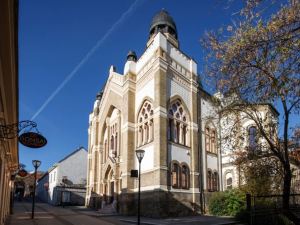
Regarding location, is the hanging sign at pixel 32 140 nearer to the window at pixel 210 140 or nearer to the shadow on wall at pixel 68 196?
the window at pixel 210 140

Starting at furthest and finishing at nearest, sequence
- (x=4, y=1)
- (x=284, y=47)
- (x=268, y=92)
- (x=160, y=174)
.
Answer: (x=160, y=174) < (x=268, y=92) < (x=284, y=47) < (x=4, y=1)

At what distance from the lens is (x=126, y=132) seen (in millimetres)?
26406

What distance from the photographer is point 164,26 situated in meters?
32.9

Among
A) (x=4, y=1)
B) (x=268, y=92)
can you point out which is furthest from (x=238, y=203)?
(x=4, y=1)

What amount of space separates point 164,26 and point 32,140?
26833mm

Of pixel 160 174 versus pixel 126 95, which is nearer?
pixel 160 174

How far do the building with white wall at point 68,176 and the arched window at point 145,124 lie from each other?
21.6 meters

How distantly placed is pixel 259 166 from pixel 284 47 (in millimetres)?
9810

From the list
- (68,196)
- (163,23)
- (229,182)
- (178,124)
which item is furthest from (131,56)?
(68,196)

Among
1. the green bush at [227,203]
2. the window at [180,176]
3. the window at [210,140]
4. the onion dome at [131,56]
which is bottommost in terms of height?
the green bush at [227,203]

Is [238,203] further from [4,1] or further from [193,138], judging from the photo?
[4,1]

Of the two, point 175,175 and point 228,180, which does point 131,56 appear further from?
point 228,180

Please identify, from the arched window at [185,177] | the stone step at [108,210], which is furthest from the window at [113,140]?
the arched window at [185,177]

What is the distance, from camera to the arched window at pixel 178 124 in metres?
25.3
